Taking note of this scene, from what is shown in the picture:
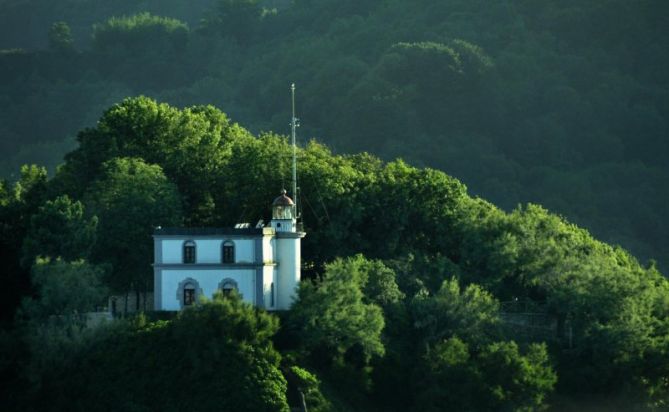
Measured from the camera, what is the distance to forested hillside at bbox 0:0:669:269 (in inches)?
6043

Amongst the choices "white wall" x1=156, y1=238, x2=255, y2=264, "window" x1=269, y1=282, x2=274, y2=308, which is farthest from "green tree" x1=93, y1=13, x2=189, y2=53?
"white wall" x1=156, y1=238, x2=255, y2=264

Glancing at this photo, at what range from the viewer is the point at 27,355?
266ft

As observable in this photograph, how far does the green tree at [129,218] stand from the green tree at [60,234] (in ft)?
6.89

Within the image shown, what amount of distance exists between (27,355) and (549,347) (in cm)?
2259

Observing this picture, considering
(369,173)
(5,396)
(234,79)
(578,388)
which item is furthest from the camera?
(234,79)

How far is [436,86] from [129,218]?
3062 inches

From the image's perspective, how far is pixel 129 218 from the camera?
284 ft

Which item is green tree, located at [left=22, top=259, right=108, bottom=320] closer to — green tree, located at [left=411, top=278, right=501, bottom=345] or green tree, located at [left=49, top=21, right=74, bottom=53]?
green tree, located at [left=411, top=278, right=501, bottom=345]

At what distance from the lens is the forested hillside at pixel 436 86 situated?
504 ft

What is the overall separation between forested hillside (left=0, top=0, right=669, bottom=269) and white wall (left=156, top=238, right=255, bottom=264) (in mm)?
61599

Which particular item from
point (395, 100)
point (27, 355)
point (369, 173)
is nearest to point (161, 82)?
point (395, 100)

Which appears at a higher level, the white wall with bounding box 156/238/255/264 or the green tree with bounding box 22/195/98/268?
the green tree with bounding box 22/195/98/268

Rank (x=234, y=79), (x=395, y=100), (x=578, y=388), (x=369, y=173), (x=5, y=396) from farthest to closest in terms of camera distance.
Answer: (x=234, y=79) → (x=395, y=100) → (x=369, y=173) → (x=578, y=388) → (x=5, y=396)

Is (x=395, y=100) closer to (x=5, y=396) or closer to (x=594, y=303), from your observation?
(x=594, y=303)
